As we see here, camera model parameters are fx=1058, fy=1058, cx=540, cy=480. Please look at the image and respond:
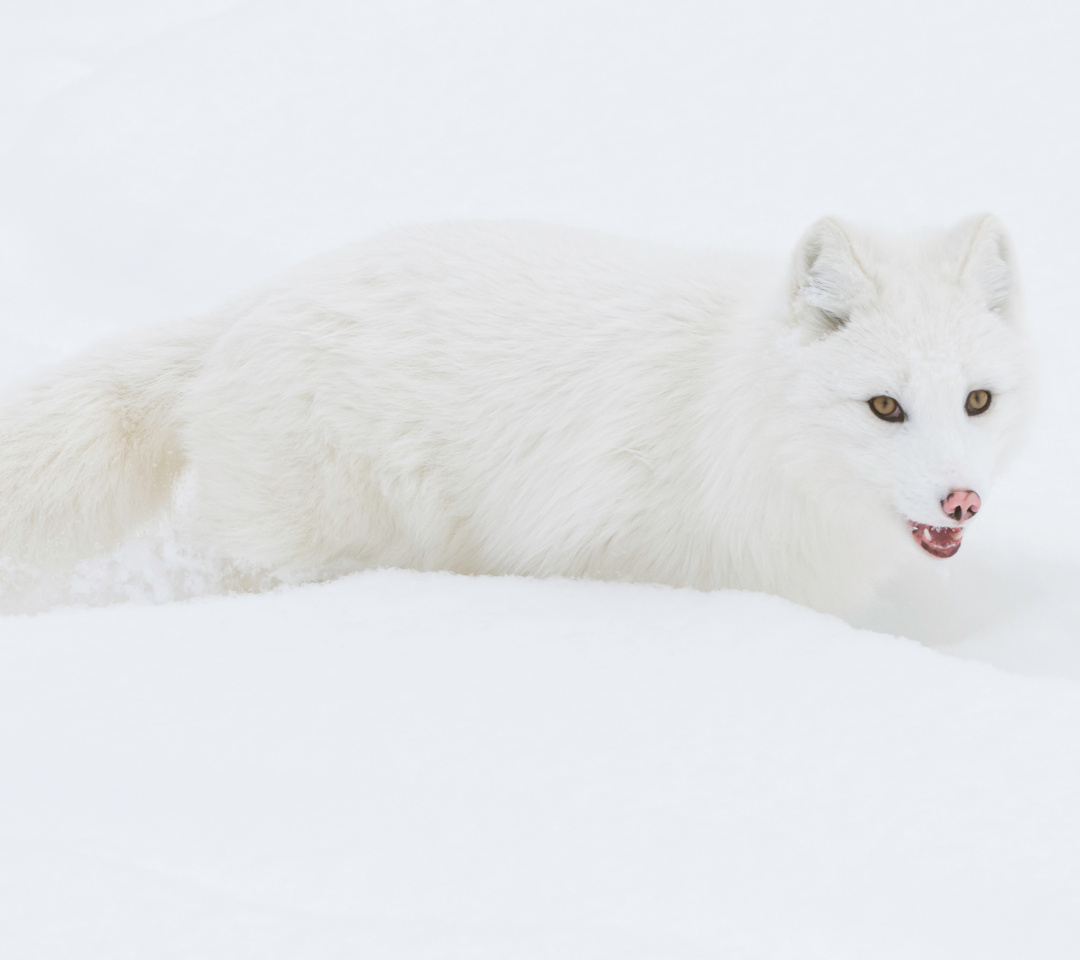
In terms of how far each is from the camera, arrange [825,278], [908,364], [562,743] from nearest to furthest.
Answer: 1. [562,743]
2. [908,364]
3. [825,278]

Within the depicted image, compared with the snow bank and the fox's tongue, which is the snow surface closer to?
the snow bank

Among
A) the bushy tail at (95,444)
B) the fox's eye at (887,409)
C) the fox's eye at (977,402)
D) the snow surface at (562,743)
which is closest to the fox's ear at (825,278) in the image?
the fox's eye at (887,409)

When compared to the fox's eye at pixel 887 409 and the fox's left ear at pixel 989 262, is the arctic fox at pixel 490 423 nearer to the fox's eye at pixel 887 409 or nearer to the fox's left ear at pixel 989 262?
the fox's left ear at pixel 989 262

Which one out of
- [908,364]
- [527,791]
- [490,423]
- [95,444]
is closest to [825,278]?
[908,364]

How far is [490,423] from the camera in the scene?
10.4ft

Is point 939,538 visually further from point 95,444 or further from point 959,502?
point 95,444

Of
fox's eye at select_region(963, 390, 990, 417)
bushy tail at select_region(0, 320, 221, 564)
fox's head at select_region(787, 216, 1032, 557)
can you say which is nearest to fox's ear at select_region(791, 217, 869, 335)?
fox's head at select_region(787, 216, 1032, 557)

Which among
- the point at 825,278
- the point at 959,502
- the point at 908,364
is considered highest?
the point at 825,278

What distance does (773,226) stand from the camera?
5.13m

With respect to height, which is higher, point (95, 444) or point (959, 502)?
point (959, 502)

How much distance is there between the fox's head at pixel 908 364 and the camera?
2498mm

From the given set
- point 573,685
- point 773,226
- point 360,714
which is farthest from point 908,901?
point 773,226

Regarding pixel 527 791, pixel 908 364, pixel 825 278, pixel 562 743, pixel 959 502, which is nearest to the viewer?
pixel 527 791

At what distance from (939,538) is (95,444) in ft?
7.92
